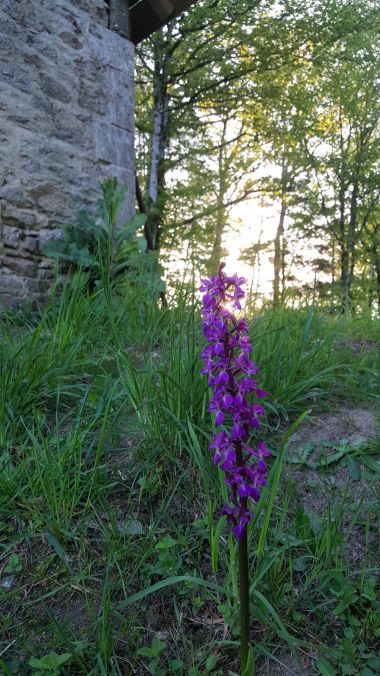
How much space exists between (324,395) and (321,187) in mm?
13794

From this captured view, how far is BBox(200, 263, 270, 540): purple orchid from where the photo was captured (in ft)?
3.69

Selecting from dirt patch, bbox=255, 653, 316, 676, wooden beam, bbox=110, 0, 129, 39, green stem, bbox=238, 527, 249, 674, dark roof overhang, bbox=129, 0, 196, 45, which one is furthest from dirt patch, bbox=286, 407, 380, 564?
dark roof overhang, bbox=129, 0, 196, 45

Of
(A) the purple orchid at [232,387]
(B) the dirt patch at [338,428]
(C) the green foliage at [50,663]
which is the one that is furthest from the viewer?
(B) the dirt patch at [338,428]

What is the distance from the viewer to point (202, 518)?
1836 mm

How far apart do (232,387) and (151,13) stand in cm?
551

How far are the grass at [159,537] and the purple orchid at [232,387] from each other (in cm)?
31

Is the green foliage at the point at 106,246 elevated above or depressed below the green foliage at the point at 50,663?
above

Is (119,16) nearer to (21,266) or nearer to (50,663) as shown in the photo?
(21,266)

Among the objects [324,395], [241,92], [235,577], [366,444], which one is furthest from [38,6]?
[241,92]

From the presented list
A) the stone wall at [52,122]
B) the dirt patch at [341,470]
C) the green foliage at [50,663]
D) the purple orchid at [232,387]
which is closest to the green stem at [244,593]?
the purple orchid at [232,387]

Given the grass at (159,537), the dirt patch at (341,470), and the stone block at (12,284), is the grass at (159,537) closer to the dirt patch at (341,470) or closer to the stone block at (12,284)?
the dirt patch at (341,470)

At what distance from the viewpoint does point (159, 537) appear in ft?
5.71

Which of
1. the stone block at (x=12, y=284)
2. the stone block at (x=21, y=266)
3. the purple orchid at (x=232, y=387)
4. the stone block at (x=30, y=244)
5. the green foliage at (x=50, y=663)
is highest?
the stone block at (x=30, y=244)

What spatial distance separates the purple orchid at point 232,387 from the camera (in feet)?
3.69
